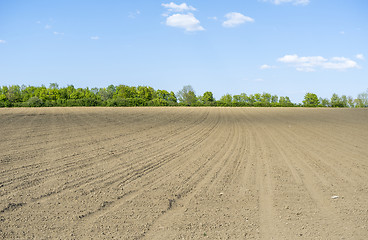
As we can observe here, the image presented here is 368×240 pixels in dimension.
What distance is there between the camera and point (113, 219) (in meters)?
4.76

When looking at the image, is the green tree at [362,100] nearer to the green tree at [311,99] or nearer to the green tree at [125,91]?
the green tree at [311,99]

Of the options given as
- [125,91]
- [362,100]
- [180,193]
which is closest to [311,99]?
[362,100]

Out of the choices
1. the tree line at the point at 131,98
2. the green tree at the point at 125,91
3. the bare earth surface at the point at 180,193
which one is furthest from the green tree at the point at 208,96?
the bare earth surface at the point at 180,193

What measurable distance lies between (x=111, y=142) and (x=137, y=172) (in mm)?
4911

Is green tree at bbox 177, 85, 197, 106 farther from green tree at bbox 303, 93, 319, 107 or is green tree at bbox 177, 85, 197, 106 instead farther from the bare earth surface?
the bare earth surface

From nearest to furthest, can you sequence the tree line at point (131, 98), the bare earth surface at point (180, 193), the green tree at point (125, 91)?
the bare earth surface at point (180, 193)
the tree line at point (131, 98)
the green tree at point (125, 91)

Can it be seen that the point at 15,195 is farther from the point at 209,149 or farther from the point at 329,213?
the point at 209,149

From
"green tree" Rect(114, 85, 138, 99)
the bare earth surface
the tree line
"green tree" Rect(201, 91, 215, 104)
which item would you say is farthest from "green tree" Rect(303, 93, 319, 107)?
the bare earth surface

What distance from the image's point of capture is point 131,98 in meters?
70.9

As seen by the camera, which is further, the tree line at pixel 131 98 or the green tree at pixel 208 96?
the green tree at pixel 208 96

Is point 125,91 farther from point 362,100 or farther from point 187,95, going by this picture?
point 362,100

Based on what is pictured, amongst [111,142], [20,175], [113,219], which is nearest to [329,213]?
[113,219]

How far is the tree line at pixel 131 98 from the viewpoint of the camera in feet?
222

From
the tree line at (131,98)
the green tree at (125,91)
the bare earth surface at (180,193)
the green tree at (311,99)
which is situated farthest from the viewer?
the green tree at (311,99)
